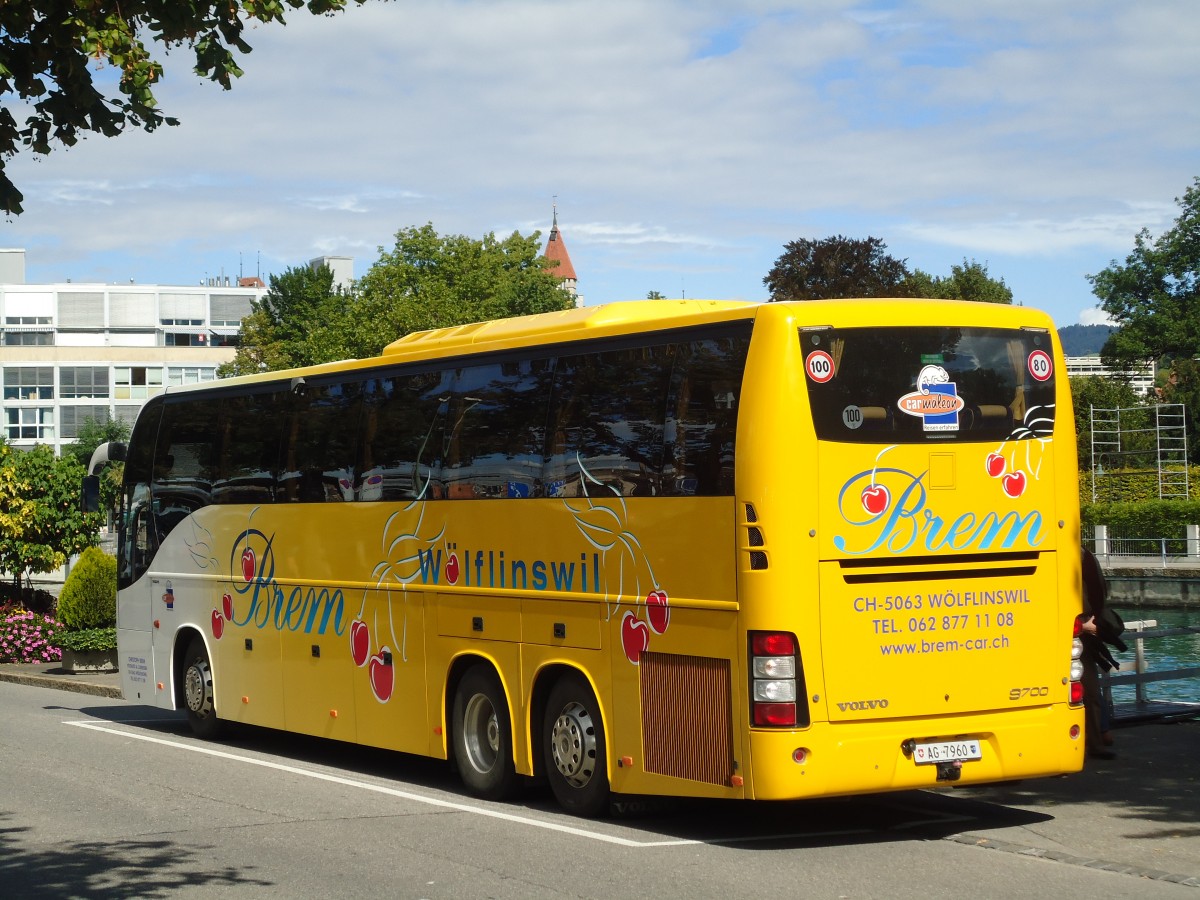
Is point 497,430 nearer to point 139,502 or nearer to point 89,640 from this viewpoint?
point 139,502

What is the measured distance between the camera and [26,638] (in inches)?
1086

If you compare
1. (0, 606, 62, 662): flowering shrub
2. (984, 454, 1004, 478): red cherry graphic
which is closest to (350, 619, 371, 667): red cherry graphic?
(984, 454, 1004, 478): red cherry graphic

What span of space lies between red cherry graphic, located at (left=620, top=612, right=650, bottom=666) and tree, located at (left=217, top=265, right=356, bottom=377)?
2939 inches

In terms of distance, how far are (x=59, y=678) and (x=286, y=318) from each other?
68.0 m

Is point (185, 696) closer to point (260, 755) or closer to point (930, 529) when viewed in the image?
point (260, 755)

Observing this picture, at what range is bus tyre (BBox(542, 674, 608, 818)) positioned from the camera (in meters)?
10.9

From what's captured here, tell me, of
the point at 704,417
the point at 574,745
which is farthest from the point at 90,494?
the point at 704,417

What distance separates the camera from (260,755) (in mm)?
15508

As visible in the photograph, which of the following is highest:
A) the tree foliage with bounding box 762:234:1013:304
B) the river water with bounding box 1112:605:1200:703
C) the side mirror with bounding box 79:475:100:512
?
the tree foliage with bounding box 762:234:1013:304

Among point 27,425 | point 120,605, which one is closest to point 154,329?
point 27,425

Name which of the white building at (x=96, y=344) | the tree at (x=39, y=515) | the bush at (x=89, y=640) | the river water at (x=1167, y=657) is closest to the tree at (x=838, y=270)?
the river water at (x=1167, y=657)

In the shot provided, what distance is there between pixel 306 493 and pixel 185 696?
13.0 feet

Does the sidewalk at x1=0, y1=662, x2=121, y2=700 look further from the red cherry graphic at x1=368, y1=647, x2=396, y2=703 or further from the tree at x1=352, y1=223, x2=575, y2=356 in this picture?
the tree at x1=352, y1=223, x2=575, y2=356

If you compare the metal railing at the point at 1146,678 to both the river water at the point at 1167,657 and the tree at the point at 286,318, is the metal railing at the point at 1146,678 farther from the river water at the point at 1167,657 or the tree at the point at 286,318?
the tree at the point at 286,318
